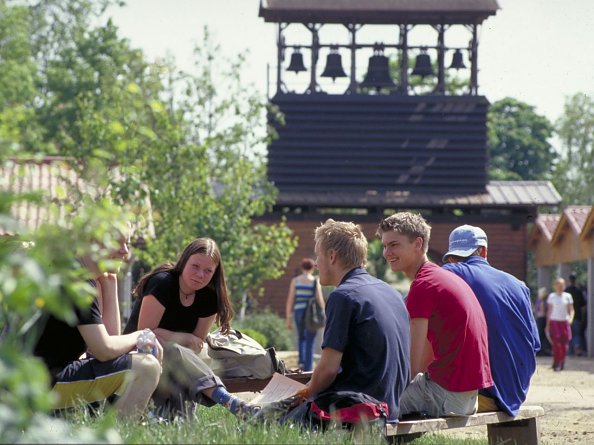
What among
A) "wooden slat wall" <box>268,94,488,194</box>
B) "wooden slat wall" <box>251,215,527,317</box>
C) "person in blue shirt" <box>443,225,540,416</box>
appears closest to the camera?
"person in blue shirt" <box>443,225,540,416</box>

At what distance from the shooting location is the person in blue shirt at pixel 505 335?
6926mm

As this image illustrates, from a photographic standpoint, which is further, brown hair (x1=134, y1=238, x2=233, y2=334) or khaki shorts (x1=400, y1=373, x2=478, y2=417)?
brown hair (x1=134, y1=238, x2=233, y2=334)

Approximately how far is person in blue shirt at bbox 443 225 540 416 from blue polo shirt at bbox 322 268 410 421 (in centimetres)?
97

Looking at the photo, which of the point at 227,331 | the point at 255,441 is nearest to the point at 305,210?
the point at 227,331

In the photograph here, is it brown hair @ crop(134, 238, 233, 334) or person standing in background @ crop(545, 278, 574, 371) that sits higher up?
brown hair @ crop(134, 238, 233, 334)

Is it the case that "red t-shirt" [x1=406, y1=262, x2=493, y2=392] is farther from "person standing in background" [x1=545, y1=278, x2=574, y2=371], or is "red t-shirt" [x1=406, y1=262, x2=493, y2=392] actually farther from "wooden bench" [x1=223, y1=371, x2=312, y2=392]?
"person standing in background" [x1=545, y1=278, x2=574, y2=371]

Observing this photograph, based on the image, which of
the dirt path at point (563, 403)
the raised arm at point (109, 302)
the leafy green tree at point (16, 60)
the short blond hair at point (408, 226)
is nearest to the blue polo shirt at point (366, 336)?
the short blond hair at point (408, 226)

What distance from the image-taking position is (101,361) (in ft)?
20.1

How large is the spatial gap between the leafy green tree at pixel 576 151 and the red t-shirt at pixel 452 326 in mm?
53927

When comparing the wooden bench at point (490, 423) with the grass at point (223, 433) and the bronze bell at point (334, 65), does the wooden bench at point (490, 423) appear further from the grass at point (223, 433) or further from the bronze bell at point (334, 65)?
the bronze bell at point (334, 65)

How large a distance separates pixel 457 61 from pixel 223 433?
32.1m

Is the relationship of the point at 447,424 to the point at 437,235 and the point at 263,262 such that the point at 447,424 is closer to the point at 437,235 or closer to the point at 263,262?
the point at 263,262

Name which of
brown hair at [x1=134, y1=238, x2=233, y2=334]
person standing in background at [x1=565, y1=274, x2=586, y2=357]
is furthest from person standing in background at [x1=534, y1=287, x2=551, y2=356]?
brown hair at [x1=134, y1=238, x2=233, y2=334]

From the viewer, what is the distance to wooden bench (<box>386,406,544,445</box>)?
620 cm
